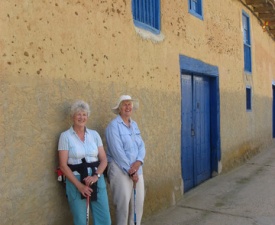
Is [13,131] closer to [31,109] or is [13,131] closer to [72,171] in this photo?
[31,109]

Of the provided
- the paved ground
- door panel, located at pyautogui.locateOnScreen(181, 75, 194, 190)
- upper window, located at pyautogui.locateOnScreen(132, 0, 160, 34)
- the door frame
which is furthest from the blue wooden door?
upper window, located at pyautogui.locateOnScreen(132, 0, 160, 34)

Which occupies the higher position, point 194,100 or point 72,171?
point 194,100

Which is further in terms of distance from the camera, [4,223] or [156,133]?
[156,133]

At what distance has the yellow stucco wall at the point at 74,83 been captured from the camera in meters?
3.33

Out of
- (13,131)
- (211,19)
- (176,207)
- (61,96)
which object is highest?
(211,19)

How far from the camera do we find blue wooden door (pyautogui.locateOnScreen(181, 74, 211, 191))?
689 cm

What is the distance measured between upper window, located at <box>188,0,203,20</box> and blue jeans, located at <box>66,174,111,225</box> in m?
4.35

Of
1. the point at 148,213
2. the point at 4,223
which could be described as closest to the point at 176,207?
the point at 148,213

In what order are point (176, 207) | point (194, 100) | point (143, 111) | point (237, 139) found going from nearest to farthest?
point (143, 111) < point (176, 207) < point (194, 100) < point (237, 139)

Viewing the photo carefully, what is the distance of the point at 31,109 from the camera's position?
3.49 m

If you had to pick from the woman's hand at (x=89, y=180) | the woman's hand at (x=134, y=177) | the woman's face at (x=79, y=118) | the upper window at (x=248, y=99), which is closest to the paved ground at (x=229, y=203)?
the woman's hand at (x=134, y=177)

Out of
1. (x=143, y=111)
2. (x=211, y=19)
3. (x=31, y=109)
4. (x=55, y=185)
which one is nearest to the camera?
(x=31, y=109)

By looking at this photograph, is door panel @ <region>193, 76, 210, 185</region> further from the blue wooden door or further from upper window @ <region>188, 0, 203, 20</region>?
upper window @ <region>188, 0, 203, 20</region>

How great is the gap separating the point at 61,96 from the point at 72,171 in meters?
0.75
